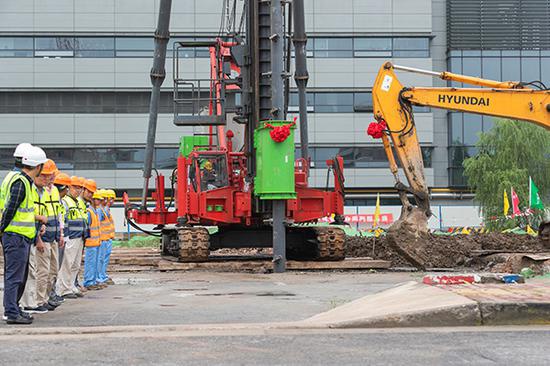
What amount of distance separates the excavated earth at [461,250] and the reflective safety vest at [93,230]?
7182 millimetres

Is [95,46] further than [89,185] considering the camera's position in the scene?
Yes

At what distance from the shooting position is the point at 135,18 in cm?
5606

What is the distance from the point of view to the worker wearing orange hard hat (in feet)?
40.0

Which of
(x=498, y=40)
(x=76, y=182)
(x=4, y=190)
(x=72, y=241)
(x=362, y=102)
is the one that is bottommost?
(x=72, y=241)

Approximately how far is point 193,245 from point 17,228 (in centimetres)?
1031

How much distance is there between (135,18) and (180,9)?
2851 mm

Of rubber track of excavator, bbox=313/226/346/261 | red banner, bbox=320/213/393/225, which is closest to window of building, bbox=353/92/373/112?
red banner, bbox=320/213/393/225

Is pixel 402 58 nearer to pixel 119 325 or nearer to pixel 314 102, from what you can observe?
pixel 314 102

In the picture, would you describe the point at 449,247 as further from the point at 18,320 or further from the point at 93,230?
the point at 18,320

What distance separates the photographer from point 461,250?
21203 mm

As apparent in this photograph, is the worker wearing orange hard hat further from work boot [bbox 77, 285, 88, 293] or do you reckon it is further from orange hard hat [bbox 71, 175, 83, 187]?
work boot [bbox 77, 285, 88, 293]

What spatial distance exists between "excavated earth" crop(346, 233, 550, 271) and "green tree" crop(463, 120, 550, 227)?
86.3ft

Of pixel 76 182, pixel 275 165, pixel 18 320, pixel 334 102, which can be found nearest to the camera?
pixel 18 320

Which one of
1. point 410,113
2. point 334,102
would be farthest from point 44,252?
point 334,102
